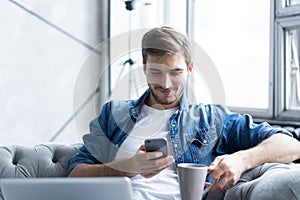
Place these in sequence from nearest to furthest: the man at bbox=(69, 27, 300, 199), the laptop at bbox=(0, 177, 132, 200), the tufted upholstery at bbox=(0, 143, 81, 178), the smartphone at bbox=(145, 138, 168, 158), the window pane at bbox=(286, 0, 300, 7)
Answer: the laptop at bbox=(0, 177, 132, 200) < the smartphone at bbox=(145, 138, 168, 158) < the man at bbox=(69, 27, 300, 199) < the tufted upholstery at bbox=(0, 143, 81, 178) < the window pane at bbox=(286, 0, 300, 7)

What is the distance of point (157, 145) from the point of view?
1135 mm

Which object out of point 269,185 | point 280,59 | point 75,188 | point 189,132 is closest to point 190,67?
point 189,132

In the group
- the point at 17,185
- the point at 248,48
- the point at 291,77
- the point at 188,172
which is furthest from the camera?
the point at 248,48

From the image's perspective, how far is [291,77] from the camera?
7.80ft

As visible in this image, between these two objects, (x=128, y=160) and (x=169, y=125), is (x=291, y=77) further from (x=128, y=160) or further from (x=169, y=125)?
(x=128, y=160)

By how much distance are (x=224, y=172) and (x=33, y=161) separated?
2.09 ft

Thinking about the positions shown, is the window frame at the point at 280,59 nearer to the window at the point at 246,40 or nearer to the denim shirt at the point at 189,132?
the window at the point at 246,40

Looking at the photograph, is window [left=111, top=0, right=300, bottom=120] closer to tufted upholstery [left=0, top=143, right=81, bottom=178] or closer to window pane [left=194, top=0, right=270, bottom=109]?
window pane [left=194, top=0, right=270, bottom=109]

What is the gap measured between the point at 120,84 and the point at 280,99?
1.23 metres

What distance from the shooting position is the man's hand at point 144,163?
3.72 feet

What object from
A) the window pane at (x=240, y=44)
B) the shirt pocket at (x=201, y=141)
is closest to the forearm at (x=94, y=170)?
the shirt pocket at (x=201, y=141)

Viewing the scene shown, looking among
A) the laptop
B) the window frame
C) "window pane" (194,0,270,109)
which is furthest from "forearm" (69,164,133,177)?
"window pane" (194,0,270,109)

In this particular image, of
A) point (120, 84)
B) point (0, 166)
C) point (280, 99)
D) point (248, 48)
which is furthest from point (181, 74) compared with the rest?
point (248, 48)

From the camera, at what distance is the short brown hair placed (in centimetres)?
131
